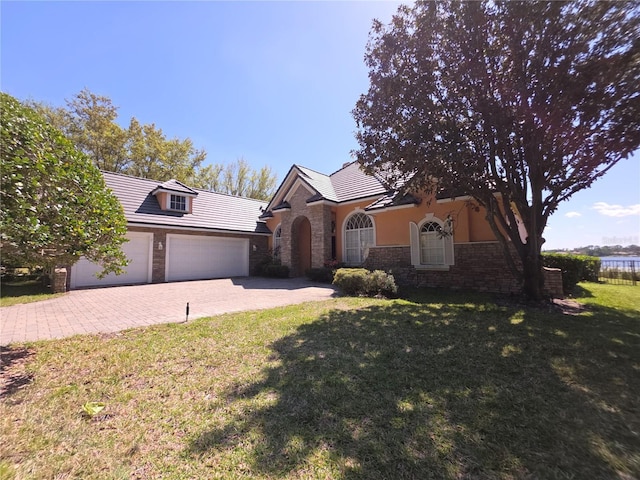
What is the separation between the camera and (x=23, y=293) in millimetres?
10828

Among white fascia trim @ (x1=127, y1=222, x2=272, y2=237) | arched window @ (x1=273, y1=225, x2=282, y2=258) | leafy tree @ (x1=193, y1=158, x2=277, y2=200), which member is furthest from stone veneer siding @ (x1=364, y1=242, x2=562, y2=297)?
leafy tree @ (x1=193, y1=158, x2=277, y2=200)

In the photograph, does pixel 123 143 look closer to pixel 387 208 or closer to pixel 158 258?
pixel 158 258

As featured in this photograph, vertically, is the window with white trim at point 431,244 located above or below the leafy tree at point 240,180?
below

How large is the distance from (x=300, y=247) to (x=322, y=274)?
14.8ft

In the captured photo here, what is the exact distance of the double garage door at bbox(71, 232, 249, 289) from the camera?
13594 mm

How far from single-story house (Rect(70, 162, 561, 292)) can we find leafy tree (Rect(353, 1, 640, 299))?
204 centimetres

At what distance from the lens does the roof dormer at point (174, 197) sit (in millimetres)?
16906

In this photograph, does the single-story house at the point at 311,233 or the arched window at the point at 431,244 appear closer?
the single-story house at the point at 311,233

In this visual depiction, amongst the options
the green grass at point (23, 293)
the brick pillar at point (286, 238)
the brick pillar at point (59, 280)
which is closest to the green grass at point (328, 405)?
the green grass at point (23, 293)

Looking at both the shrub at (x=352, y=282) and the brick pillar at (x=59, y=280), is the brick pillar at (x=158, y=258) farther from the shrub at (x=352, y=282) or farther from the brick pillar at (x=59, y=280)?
the shrub at (x=352, y=282)

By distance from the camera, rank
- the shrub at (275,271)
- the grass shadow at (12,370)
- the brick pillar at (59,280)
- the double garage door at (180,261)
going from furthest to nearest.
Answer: the shrub at (275,271)
the double garage door at (180,261)
the brick pillar at (59,280)
the grass shadow at (12,370)

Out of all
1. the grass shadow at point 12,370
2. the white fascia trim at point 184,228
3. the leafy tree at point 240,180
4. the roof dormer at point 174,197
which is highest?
the leafy tree at point 240,180

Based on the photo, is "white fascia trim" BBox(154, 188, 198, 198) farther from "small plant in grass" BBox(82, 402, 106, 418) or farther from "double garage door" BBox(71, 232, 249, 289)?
"small plant in grass" BBox(82, 402, 106, 418)

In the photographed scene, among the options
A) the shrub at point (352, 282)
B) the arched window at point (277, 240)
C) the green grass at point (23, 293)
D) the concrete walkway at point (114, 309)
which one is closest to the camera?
the concrete walkway at point (114, 309)
